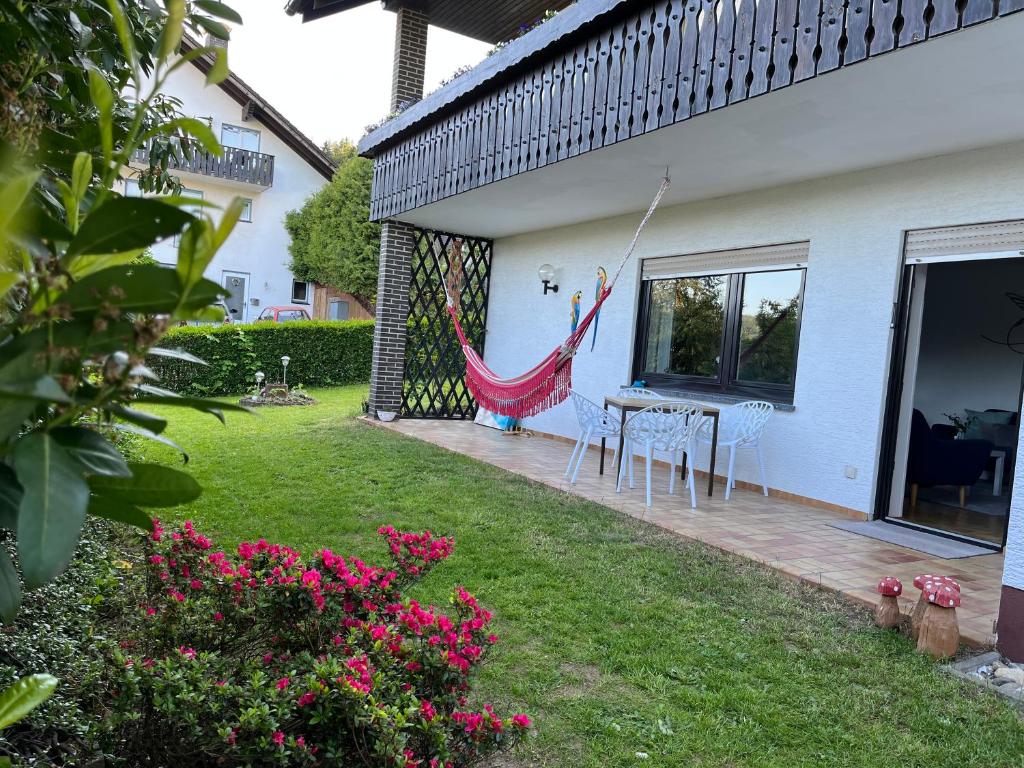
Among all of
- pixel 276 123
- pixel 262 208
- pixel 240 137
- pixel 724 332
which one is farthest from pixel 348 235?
pixel 724 332

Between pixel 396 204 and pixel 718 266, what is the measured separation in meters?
3.49

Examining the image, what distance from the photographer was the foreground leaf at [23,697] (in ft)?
1.96

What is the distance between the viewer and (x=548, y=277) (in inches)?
328

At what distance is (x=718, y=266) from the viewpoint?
21.2ft

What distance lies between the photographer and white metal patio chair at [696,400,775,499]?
5602mm

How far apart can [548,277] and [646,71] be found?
3.95 meters

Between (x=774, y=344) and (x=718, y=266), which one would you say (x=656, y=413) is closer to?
(x=774, y=344)

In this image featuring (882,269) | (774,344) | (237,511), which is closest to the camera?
(237,511)

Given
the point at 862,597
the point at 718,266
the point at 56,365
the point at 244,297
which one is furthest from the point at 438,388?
the point at 244,297

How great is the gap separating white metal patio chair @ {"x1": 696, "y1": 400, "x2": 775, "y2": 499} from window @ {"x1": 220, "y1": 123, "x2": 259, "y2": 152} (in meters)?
16.0

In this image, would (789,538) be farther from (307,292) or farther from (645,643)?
(307,292)

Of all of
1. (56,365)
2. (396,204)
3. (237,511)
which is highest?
(396,204)

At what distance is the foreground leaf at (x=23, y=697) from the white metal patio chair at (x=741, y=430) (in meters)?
5.36

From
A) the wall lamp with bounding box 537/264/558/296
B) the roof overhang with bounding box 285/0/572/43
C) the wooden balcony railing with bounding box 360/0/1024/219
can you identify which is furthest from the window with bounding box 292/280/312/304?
the wooden balcony railing with bounding box 360/0/1024/219
